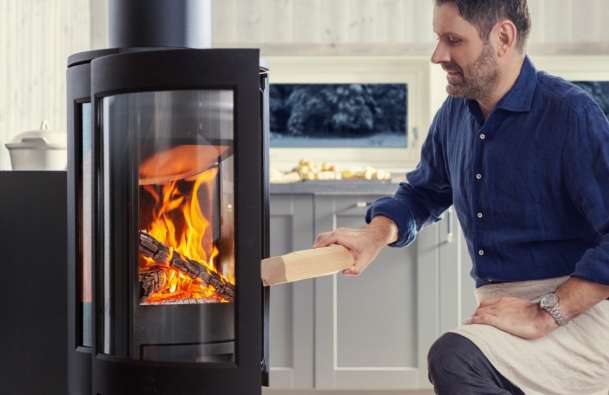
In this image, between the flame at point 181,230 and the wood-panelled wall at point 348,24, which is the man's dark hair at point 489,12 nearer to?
the flame at point 181,230

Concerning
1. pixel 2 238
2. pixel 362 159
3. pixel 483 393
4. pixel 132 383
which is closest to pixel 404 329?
pixel 362 159

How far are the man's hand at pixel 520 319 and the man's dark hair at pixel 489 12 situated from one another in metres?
0.50

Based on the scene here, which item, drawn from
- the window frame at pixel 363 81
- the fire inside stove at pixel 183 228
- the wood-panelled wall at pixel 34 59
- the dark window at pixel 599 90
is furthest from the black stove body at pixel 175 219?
the dark window at pixel 599 90

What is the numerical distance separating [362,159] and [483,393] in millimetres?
3340

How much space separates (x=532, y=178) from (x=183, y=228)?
2.58 ft

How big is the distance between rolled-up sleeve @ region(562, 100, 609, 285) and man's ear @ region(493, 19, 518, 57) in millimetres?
167

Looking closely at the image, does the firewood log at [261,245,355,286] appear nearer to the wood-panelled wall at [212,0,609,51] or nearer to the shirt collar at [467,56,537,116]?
the shirt collar at [467,56,537,116]

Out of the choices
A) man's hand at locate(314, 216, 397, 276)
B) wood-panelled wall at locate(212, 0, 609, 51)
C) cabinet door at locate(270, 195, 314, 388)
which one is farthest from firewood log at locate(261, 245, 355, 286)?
wood-panelled wall at locate(212, 0, 609, 51)

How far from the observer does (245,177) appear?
7.15 feet

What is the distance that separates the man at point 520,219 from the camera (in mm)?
1877

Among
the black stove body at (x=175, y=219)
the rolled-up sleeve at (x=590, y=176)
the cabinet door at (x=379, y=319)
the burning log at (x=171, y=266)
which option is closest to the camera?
the rolled-up sleeve at (x=590, y=176)

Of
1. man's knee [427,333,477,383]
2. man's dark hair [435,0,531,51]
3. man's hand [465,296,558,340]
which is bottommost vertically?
man's knee [427,333,477,383]

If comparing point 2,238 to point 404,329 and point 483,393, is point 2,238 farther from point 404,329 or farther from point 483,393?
point 404,329

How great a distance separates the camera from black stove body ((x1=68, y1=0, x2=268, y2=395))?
2.18m
